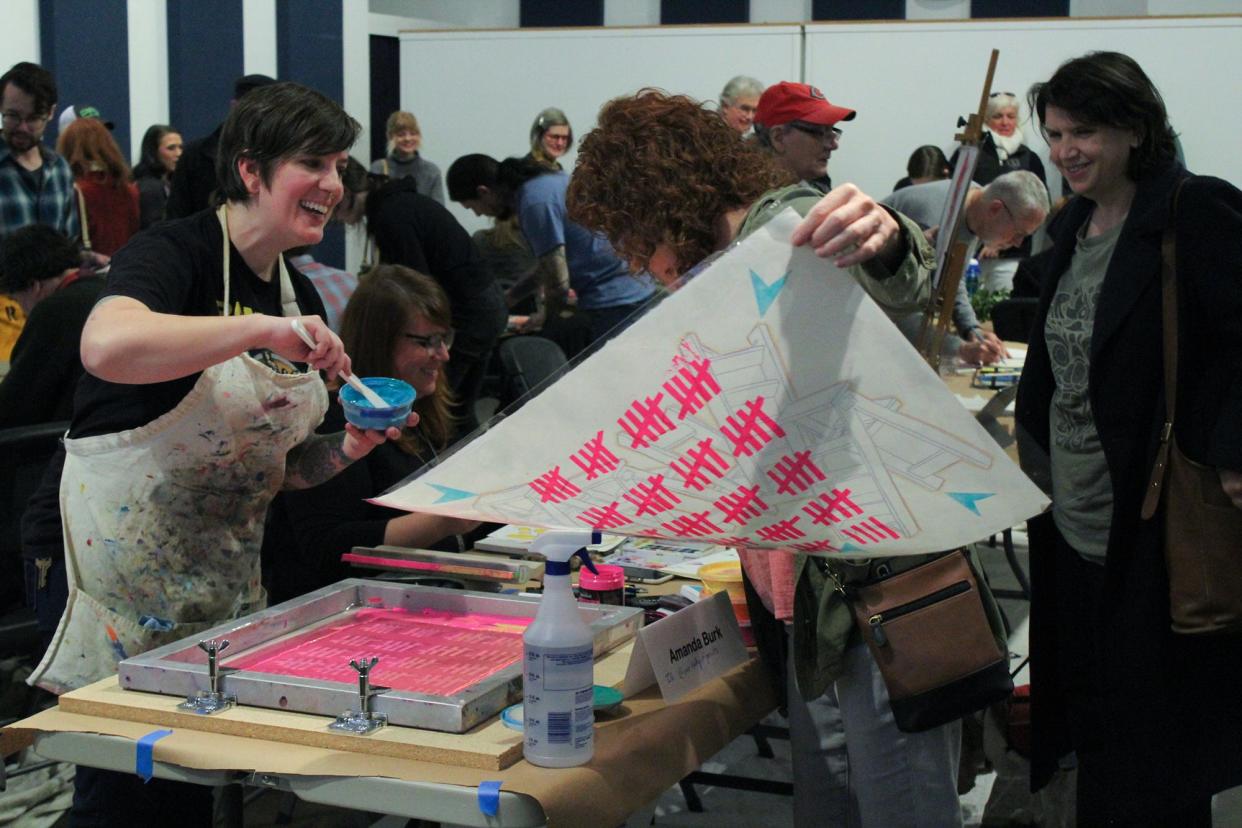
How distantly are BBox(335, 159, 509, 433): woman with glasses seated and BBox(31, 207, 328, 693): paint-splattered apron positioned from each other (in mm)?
2415

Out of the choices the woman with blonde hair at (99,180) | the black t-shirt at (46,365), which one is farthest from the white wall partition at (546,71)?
the black t-shirt at (46,365)

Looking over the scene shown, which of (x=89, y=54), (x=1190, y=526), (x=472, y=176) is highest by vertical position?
(x=89, y=54)

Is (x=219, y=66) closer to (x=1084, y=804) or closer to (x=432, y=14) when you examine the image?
(x=432, y=14)

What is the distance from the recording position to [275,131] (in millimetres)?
1877

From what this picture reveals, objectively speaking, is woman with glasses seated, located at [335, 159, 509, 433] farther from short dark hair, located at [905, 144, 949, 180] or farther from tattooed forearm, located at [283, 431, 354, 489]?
short dark hair, located at [905, 144, 949, 180]

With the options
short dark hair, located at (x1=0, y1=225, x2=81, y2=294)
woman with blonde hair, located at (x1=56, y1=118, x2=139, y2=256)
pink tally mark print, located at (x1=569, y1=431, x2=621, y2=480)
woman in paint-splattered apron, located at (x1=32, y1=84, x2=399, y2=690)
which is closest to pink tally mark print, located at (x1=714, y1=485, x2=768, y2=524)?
pink tally mark print, located at (x1=569, y1=431, x2=621, y2=480)

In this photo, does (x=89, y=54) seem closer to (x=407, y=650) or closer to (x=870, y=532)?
(x=407, y=650)

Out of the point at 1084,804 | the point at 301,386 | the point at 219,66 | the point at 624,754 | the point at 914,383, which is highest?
the point at 219,66

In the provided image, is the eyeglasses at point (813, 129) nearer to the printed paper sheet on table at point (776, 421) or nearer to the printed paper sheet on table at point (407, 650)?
the printed paper sheet on table at point (407, 650)

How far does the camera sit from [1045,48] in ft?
29.7

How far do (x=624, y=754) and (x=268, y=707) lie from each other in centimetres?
43

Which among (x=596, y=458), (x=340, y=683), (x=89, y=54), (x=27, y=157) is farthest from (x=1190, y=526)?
(x=89, y=54)

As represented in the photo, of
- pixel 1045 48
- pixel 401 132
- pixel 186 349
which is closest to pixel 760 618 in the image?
pixel 186 349

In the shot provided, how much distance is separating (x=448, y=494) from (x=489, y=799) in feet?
1.09
